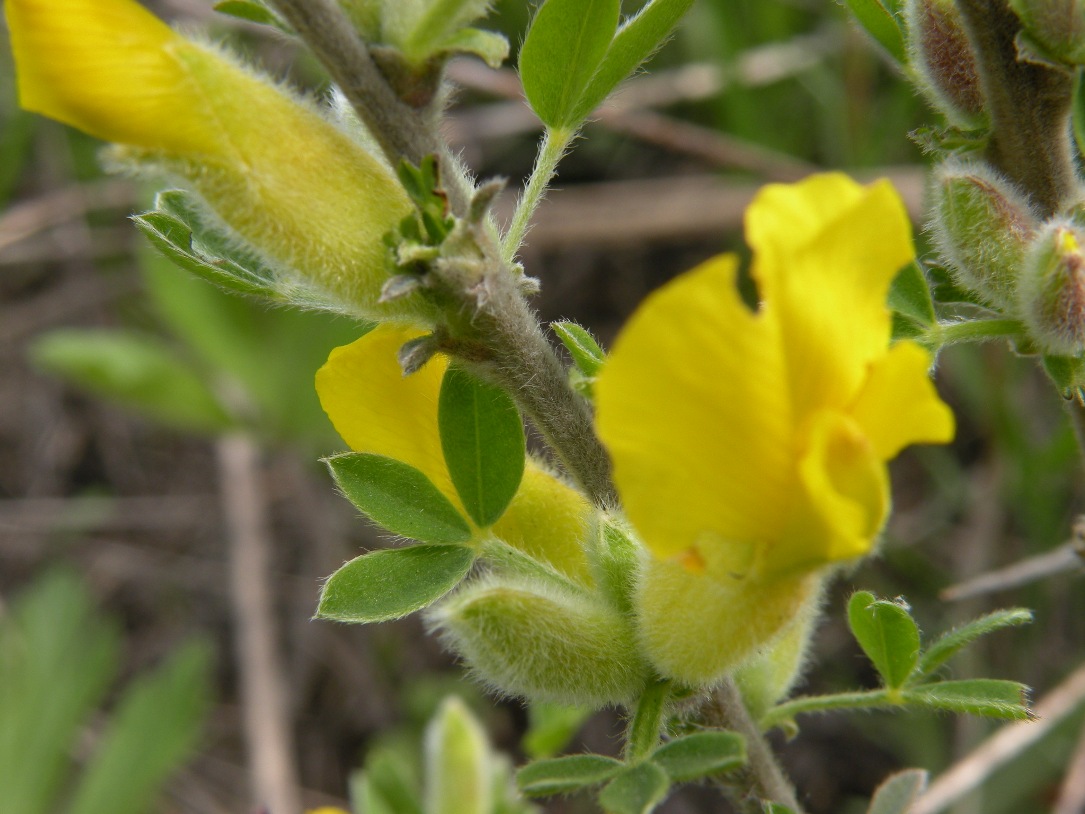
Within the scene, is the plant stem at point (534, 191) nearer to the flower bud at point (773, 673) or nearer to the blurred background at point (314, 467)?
the flower bud at point (773, 673)

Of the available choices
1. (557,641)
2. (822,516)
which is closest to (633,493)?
(822,516)

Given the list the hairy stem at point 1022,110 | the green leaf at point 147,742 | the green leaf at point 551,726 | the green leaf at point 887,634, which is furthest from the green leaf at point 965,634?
the green leaf at point 147,742

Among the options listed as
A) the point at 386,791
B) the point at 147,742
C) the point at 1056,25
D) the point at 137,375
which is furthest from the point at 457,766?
the point at 137,375

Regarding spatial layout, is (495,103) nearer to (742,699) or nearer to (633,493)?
(742,699)

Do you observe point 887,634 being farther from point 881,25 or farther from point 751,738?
point 881,25

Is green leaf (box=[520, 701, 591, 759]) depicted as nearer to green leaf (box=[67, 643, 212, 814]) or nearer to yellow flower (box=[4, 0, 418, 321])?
yellow flower (box=[4, 0, 418, 321])

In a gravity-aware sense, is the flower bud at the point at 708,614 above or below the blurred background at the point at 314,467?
above
